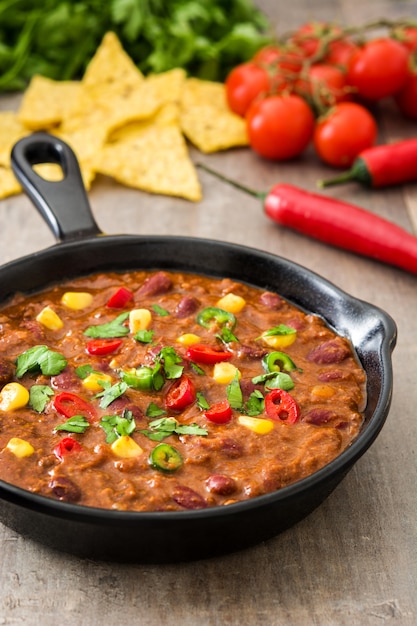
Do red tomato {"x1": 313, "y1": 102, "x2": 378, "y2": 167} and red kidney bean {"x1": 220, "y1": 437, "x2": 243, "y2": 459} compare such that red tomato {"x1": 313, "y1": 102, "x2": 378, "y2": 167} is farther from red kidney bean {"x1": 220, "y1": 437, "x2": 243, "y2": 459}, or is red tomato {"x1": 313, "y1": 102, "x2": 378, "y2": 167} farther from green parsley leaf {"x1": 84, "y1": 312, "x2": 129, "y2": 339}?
red kidney bean {"x1": 220, "y1": 437, "x2": 243, "y2": 459}

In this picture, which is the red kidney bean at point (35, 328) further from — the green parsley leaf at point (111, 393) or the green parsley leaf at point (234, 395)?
the green parsley leaf at point (234, 395)

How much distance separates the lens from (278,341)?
440cm

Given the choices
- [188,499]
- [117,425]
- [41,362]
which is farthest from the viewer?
[41,362]

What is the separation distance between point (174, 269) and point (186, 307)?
50cm

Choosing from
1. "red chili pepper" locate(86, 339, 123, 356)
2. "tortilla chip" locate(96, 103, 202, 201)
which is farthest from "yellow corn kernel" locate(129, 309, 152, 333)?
"tortilla chip" locate(96, 103, 202, 201)

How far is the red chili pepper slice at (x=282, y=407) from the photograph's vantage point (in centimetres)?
389

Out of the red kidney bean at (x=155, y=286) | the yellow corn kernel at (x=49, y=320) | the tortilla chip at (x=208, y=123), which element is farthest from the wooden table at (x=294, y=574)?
the tortilla chip at (x=208, y=123)

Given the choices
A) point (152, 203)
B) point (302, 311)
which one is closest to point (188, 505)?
point (302, 311)

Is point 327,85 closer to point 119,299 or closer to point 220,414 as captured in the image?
point 119,299

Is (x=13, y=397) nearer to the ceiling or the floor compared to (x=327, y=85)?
nearer to the ceiling

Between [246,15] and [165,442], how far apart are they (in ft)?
20.2

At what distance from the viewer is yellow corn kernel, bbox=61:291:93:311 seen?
467cm

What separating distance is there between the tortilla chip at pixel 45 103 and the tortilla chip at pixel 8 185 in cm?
70

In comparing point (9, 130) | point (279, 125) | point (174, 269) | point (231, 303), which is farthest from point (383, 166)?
point (9, 130)
